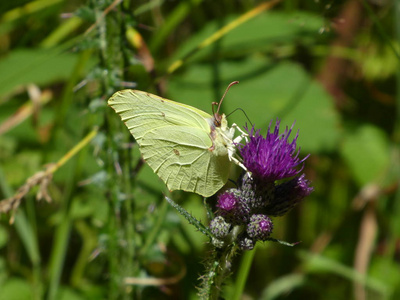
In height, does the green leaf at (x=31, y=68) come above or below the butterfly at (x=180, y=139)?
above

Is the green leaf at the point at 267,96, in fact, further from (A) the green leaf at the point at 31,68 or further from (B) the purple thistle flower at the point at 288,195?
(B) the purple thistle flower at the point at 288,195

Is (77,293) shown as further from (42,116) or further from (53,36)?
(53,36)

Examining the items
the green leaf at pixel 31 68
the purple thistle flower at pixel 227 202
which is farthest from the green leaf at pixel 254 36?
the purple thistle flower at pixel 227 202

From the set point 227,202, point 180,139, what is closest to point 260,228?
point 227,202

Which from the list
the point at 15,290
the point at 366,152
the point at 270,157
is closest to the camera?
the point at 270,157

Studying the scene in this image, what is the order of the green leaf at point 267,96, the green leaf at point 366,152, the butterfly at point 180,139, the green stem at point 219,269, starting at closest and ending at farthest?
1. the green stem at point 219,269
2. the butterfly at point 180,139
3. the green leaf at point 267,96
4. the green leaf at point 366,152

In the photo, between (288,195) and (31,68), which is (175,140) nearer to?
(288,195)
